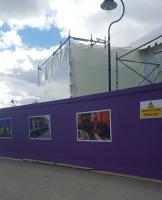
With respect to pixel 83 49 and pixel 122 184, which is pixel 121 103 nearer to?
pixel 122 184

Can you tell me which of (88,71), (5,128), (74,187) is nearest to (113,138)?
(74,187)

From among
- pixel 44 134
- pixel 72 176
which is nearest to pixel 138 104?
pixel 72 176

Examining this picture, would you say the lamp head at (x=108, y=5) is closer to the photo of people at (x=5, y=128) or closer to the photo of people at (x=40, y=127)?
the photo of people at (x=40, y=127)

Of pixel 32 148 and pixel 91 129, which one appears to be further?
pixel 32 148

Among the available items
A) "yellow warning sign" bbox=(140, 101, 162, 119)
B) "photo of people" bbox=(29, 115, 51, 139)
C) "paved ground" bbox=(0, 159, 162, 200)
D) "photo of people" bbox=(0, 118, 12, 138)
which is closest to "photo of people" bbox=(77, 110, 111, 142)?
"paved ground" bbox=(0, 159, 162, 200)

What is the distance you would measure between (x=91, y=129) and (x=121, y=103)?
6.68 feet

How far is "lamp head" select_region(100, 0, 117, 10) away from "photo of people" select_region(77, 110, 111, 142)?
356 cm

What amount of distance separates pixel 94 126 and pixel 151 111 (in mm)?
3056

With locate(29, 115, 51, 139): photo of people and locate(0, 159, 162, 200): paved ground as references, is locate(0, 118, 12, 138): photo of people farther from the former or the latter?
locate(0, 159, 162, 200): paved ground

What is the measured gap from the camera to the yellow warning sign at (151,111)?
10805mm

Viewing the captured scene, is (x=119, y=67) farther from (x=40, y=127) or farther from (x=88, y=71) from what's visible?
(x=40, y=127)

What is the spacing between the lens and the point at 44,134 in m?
16.9

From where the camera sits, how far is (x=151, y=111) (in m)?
11.0

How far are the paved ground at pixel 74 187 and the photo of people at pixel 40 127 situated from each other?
3.70m
